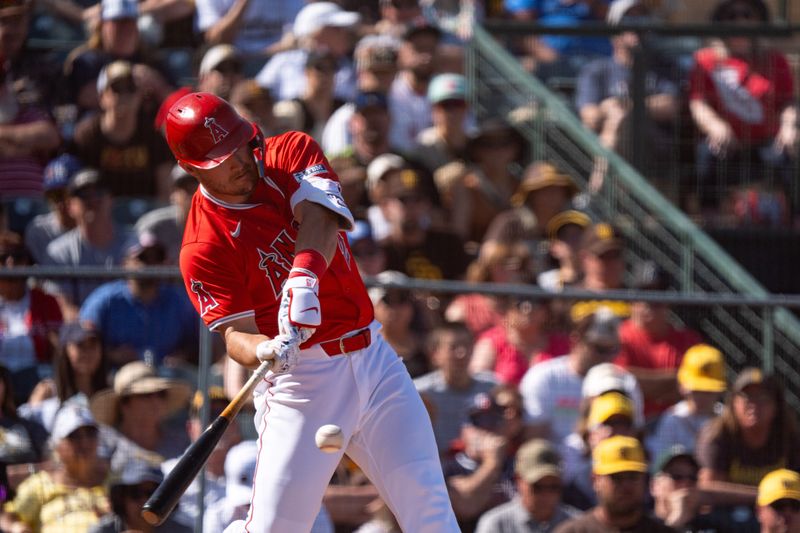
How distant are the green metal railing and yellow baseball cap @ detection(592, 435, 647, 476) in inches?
50.4

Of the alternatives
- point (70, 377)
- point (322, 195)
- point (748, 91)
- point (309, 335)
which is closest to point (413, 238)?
point (70, 377)

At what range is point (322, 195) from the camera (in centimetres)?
470

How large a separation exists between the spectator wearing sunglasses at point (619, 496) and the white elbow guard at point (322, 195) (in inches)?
89.8

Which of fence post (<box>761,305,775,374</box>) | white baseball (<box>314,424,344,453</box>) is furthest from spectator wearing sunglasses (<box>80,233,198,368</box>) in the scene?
fence post (<box>761,305,775,374</box>)

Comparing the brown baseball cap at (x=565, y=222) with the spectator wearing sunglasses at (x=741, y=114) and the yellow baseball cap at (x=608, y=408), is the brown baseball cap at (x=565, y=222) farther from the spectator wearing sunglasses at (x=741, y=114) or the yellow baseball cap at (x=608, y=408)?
the yellow baseball cap at (x=608, y=408)

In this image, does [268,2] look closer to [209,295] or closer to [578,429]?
[578,429]

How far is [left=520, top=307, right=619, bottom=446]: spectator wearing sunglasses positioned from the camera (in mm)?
6816

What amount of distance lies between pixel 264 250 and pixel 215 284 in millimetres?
208

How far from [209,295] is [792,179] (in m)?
5.86

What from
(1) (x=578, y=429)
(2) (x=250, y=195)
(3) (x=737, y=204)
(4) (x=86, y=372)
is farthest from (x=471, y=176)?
(2) (x=250, y=195)

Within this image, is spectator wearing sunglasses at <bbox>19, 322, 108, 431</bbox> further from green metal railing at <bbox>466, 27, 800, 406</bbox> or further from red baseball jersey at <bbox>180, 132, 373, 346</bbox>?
green metal railing at <bbox>466, 27, 800, 406</bbox>

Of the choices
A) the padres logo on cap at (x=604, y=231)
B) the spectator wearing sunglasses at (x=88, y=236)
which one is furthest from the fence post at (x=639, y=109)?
the spectator wearing sunglasses at (x=88, y=236)

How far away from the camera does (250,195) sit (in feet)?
15.8

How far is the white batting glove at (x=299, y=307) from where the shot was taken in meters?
4.46
